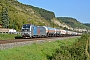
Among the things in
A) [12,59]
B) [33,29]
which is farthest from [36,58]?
[33,29]

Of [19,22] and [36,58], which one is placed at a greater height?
[19,22]

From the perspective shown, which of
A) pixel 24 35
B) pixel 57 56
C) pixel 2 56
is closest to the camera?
pixel 2 56

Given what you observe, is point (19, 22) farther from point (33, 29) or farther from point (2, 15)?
point (33, 29)

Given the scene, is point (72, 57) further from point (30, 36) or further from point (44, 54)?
point (30, 36)

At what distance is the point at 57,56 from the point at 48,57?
1.59m

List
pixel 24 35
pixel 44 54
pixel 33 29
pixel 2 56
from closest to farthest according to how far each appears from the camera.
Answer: pixel 2 56 < pixel 44 54 < pixel 24 35 < pixel 33 29

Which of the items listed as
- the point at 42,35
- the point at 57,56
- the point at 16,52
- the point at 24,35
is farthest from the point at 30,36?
the point at 16,52

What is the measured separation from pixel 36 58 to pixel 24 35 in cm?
2060

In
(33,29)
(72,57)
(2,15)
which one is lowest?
(72,57)

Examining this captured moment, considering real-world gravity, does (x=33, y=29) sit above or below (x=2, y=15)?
below

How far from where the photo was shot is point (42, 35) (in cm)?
5403

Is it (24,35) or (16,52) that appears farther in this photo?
(24,35)

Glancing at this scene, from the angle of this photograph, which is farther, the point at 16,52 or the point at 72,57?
the point at 72,57

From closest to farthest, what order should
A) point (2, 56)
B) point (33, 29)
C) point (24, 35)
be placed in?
point (2, 56) < point (24, 35) < point (33, 29)
